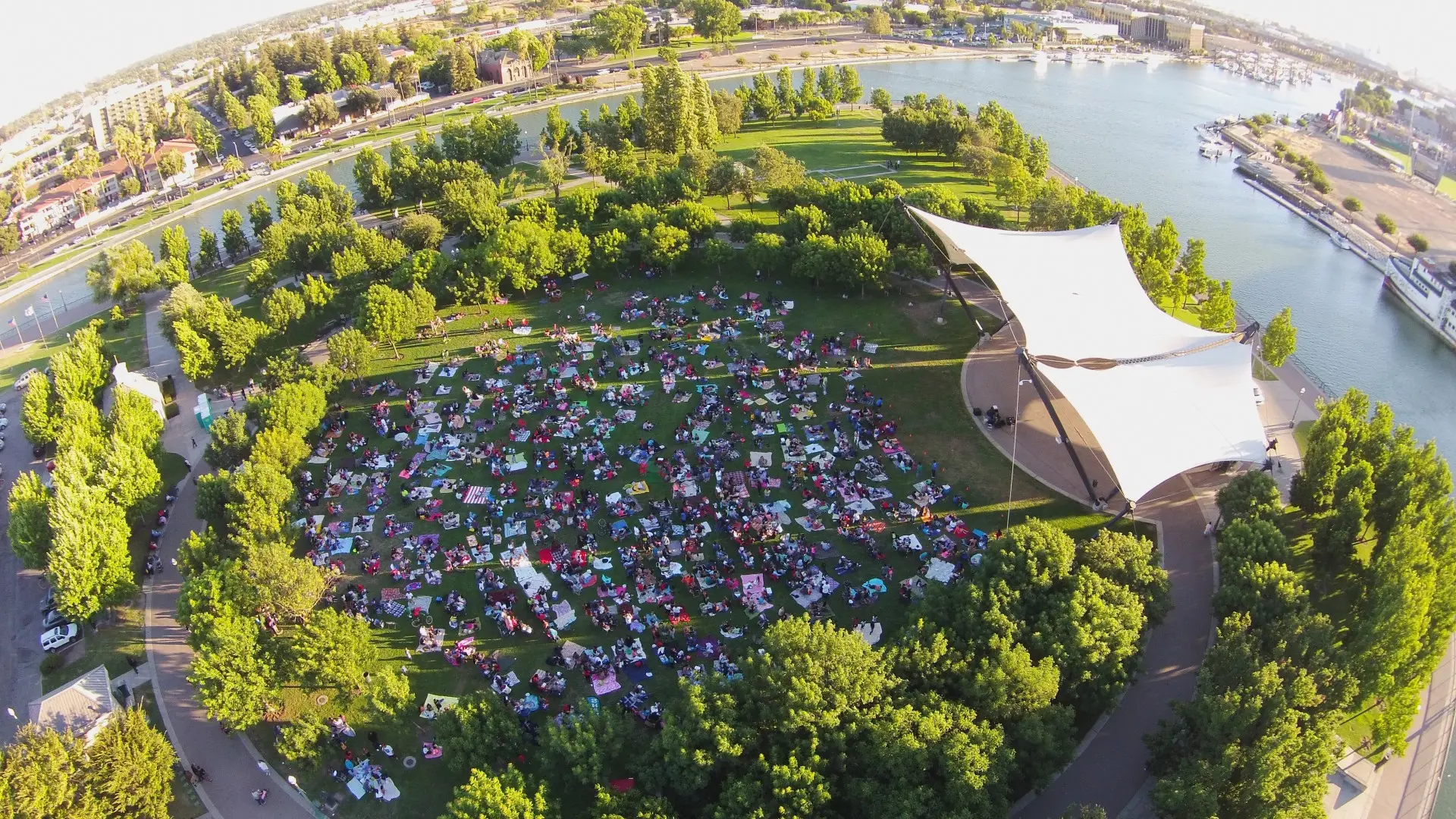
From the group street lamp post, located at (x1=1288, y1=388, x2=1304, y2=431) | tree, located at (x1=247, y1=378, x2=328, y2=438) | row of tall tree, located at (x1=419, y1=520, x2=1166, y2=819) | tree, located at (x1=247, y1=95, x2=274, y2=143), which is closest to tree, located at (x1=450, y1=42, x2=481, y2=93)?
tree, located at (x1=247, y1=95, x2=274, y2=143)

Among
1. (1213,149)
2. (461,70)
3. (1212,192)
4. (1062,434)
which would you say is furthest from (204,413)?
(1213,149)

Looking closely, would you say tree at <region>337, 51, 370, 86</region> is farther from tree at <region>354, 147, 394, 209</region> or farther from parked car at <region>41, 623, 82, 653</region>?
parked car at <region>41, 623, 82, 653</region>

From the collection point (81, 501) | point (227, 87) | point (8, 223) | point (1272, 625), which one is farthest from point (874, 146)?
point (227, 87)

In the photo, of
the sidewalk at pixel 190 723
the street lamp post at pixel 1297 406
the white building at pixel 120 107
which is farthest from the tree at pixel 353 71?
the street lamp post at pixel 1297 406

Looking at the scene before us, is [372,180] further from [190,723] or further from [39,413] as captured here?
[190,723]

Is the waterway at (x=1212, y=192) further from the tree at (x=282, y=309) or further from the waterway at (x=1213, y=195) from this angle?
the tree at (x=282, y=309)

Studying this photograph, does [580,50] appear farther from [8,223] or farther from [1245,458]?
[1245,458]
